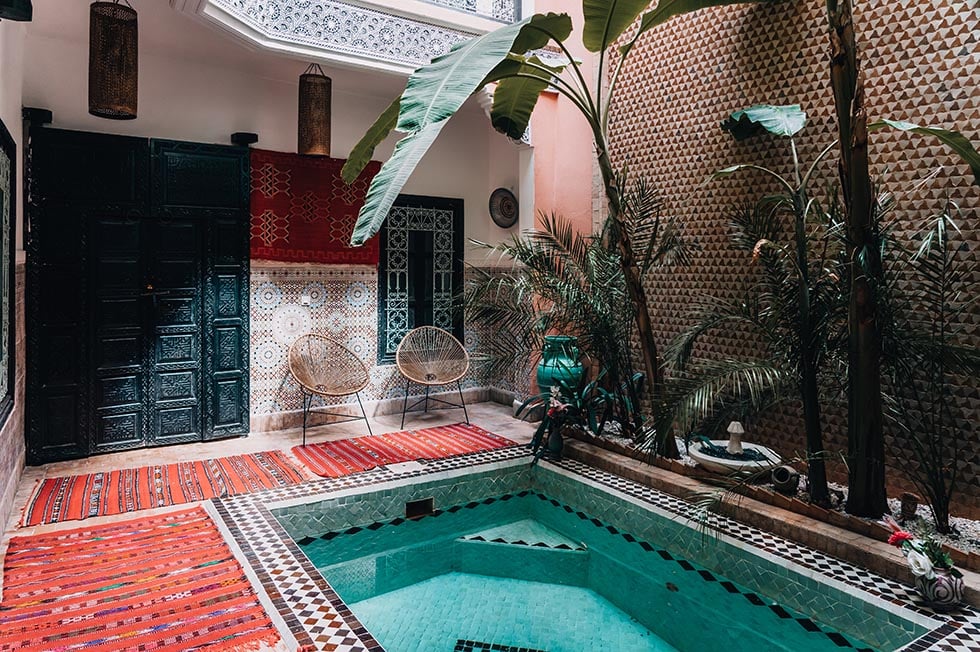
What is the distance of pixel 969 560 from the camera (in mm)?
3148

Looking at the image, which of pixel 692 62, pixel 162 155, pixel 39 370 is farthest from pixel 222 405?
pixel 692 62

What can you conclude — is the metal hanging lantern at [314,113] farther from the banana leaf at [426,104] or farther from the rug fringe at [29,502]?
the rug fringe at [29,502]

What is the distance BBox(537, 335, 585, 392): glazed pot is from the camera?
214 inches

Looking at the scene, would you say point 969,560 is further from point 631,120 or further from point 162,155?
point 162,155

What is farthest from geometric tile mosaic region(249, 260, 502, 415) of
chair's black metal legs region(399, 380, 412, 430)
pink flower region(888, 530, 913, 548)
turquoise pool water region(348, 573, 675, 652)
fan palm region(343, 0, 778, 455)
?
pink flower region(888, 530, 913, 548)

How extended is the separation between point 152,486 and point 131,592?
5.26 ft

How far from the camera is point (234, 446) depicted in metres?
5.56

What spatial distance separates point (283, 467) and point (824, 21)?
16.1ft

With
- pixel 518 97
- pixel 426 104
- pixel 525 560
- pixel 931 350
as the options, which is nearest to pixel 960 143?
pixel 931 350

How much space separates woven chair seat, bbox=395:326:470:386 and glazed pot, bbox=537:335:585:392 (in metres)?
0.99

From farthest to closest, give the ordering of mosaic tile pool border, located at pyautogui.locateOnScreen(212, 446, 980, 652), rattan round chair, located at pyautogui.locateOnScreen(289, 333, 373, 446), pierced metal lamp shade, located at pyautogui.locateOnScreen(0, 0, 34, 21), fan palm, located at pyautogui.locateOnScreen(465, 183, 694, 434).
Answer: rattan round chair, located at pyautogui.locateOnScreen(289, 333, 373, 446) < fan palm, located at pyautogui.locateOnScreen(465, 183, 694, 434) < mosaic tile pool border, located at pyautogui.locateOnScreen(212, 446, 980, 652) < pierced metal lamp shade, located at pyautogui.locateOnScreen(0, 0, 34, 21)

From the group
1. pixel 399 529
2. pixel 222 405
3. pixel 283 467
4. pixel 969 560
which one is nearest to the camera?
pixel 969 560

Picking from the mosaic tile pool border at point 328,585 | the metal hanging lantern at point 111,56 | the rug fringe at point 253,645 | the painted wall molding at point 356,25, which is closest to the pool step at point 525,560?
the mosaic tile pool border at point 328,585

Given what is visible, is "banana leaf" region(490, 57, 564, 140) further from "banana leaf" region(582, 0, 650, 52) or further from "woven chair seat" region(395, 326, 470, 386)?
"woven chair seat" region(395, 326, 470, 386)
